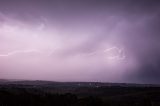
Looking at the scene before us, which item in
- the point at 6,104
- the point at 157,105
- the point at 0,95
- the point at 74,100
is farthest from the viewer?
the point at 157,105

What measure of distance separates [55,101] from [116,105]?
27065 millimetres

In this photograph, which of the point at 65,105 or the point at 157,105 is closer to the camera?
the point at 65,105

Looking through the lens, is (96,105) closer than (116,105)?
Yes

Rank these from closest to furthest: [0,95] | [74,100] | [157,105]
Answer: [0,95]
[74,100]
[157,105]

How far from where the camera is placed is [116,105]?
105 m

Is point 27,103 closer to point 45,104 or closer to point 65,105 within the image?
point 45,104

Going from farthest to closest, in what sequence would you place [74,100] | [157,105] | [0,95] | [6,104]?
[157,105] < [74,100] < [0,95] < [6,104]

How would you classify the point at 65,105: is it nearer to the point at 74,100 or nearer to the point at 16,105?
the point at 74,100

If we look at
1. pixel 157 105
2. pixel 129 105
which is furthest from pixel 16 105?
pixel 157 105

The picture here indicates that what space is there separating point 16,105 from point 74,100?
23.8m

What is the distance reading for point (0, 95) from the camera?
9312 cm

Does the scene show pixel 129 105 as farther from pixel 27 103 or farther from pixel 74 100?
pixel 27 103

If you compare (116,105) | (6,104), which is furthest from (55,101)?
(116,105)

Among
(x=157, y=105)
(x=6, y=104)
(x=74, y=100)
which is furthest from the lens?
(x=157, y=105)
